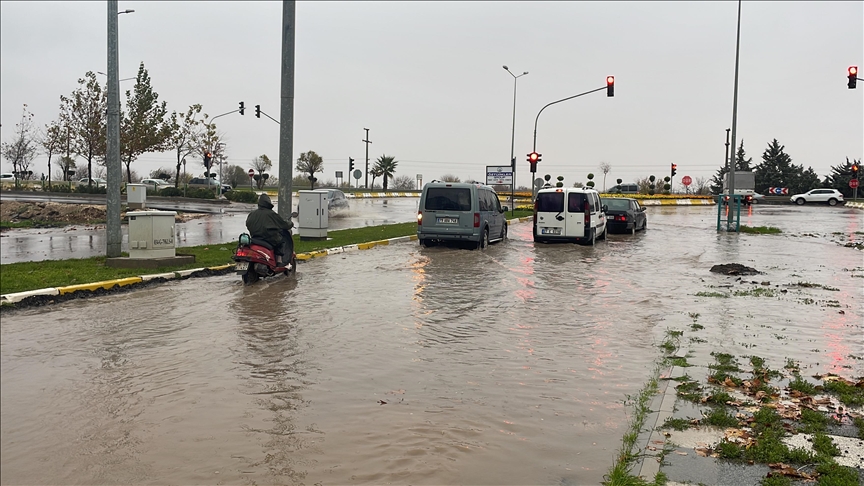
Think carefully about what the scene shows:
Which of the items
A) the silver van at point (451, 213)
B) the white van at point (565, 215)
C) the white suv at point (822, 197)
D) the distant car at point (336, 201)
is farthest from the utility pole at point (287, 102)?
the white suv at point (822, 197)

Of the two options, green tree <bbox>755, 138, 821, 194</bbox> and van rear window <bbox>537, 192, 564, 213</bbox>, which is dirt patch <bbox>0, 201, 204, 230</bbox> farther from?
green tree <bbox>755, 138, 821, 194</bbox>

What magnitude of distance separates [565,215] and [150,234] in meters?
13.4

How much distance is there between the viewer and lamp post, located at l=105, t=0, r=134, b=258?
47.0ft

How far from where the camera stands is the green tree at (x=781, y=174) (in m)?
83.2

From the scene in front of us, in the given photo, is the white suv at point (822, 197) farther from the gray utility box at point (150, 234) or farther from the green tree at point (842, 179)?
the gray utility box at point (150, 234)

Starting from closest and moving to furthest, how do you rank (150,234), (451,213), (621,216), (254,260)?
1. (254,260)
2. (150,234)
3. (451,213)
4. (621,216)

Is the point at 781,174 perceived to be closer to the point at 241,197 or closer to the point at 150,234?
the point at 241,197

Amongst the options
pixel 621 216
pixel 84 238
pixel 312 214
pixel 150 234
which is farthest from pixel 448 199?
pixel 84 238

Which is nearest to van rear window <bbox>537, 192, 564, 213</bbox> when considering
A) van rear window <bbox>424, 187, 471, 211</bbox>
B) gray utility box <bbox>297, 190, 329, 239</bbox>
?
van rear window <bbox>424, 187, 471, 211</bbox>

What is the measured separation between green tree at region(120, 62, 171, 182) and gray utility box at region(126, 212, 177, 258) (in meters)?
39.6

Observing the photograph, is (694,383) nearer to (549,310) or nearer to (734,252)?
(549,310)

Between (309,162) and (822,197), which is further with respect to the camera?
(309,162)

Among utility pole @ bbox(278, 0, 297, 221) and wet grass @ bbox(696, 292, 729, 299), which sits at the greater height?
utility pole @ bbox(278, 0, 297, 221)

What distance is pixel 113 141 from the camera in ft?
47.7
